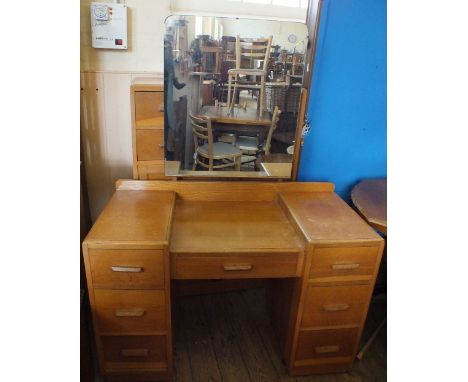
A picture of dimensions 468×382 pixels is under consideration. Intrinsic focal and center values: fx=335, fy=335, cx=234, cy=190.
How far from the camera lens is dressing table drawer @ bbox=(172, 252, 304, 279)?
122 cm

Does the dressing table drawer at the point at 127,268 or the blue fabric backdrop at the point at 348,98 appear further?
the blue fabric backdrop at the point at 348,98

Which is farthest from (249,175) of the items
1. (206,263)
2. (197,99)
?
(206,263)

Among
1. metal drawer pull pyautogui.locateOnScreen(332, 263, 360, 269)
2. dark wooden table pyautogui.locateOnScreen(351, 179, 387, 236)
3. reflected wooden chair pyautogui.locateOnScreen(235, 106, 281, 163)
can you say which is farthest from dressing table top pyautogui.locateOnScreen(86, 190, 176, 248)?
dark wooden table pyautogui.locateOnScreen(351, 179, 387, 236)

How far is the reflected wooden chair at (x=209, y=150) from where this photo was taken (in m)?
1.51

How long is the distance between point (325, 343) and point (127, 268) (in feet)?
2.95

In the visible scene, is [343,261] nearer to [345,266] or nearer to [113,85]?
[345,266]

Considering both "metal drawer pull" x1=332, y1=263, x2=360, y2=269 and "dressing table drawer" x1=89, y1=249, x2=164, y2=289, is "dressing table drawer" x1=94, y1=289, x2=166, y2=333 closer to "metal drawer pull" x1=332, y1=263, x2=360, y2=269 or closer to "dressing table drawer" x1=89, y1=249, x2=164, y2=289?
"dressing table drawer" x1=89, y1=249, x2=164, y2=289

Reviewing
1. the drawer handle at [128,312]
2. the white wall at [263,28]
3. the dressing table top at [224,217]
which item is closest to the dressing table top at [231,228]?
the dressing table top at [224,217]

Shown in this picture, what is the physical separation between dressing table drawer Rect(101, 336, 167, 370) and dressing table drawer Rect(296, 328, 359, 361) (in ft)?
1.91

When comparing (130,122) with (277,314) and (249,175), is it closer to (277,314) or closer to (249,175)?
(249,175)

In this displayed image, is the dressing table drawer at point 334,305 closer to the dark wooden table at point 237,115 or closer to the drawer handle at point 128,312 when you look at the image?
the drawer handle at point 128,312

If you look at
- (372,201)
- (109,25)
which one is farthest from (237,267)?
(109,25)

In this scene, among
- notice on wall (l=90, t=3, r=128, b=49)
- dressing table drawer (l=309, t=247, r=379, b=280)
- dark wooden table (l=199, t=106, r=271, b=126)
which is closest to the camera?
dressing table drawer (l=309, t=247, r=379, b=280)
